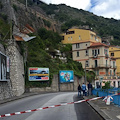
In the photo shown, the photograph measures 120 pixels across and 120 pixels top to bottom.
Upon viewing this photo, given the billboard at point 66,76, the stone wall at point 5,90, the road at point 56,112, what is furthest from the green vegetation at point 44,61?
the road at point 56,112

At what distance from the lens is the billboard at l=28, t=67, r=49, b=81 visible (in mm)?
38125

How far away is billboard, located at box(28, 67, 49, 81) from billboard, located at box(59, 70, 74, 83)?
4.03 m

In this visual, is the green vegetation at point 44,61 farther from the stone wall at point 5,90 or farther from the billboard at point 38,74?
the stone wall at point 5,90

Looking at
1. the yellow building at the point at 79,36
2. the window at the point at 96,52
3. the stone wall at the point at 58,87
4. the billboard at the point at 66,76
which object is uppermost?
the yellow building at the point at 79,36

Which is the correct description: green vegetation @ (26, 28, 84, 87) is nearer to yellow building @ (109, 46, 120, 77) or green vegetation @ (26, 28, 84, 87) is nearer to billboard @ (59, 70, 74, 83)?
billboard @ (59, 70, 74, 83)

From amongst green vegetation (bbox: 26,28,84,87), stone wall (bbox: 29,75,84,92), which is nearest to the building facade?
green vegetation (bbox: 26,28,84,87)

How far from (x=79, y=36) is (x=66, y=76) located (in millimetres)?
25782

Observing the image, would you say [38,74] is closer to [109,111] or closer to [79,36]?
[109,111]

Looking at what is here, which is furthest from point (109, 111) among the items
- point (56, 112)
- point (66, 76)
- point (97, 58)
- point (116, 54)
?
point (116, 54)

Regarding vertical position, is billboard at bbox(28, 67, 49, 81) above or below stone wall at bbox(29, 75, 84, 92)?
above

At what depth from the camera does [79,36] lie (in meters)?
66.6

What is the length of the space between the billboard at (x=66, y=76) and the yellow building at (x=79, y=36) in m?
21.4

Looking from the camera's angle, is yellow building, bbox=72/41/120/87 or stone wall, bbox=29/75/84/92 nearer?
stone wall, bbox=29/75/84/92

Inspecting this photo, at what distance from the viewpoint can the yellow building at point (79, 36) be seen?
64.1 m
